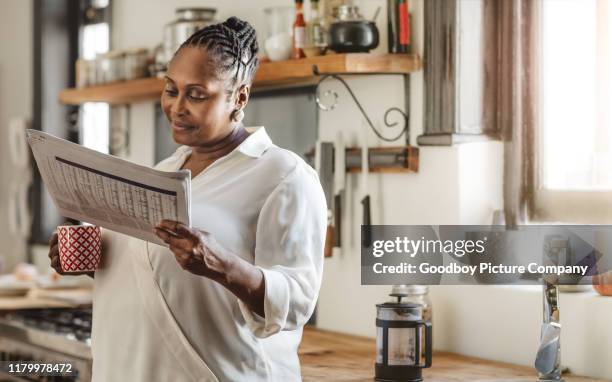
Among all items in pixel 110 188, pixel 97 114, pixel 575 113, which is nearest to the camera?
pixel 110 188

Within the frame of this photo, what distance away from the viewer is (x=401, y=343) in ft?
7.31

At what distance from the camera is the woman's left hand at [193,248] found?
1.37m

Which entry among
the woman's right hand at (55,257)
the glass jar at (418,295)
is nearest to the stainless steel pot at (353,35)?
the glass jar at (418,295)

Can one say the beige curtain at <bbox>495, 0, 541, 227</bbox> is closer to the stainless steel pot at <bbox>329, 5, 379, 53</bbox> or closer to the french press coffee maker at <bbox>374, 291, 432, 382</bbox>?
the stainless steel pot at <bbox>329, 5, 379, 53</bbox>

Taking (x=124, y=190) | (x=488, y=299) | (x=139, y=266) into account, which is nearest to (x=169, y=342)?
(x=139, y=266)

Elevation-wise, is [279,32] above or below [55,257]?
above

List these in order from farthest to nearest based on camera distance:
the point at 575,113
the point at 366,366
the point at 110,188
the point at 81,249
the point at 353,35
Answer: the point at 353,35 → the point at 575,113 → the point at 366,366 → the point at 81,249 → the point at 110,188

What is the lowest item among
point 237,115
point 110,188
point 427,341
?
point 427,341

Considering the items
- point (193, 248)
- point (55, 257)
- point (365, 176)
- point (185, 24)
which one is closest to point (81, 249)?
point (55, 257)

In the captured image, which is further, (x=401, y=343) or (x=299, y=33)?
(x=299, y=33)

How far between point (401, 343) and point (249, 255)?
2.57 ft

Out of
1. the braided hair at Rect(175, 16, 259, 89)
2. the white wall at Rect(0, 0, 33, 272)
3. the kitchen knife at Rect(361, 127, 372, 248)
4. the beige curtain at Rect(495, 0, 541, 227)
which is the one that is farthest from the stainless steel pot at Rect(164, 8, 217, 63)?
the braided hair at Rect(175, 16, 259, 89)

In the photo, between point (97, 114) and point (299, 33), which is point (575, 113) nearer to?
point (299, 33)

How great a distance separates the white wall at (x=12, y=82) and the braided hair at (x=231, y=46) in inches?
135
